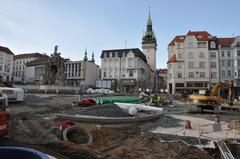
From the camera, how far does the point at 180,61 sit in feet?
212

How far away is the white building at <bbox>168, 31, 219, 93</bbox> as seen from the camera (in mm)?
62656

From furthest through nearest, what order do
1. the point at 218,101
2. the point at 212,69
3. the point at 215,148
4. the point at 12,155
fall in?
the point at 212,69 → the point at 218,101 → the point at 215,148 → the point at 12,155

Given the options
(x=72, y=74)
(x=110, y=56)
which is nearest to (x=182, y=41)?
(x=110, y=56)

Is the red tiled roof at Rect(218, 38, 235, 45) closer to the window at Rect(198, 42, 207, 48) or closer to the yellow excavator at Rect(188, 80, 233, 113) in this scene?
the window at Rect(198, 42, 207, 48)

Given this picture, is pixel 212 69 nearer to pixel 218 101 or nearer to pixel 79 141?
pixel 218 101

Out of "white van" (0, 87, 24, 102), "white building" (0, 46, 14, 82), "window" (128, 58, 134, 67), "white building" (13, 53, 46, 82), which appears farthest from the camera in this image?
"white building" (13, 53, 46, 82)

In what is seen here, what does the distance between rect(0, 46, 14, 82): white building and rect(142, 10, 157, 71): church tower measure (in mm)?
69645

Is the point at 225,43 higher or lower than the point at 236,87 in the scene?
higher

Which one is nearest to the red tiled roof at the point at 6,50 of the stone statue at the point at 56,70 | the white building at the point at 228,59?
the stone statue at the point at 56,70

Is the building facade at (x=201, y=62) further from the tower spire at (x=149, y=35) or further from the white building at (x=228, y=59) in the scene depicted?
the tower spire at (x=149, y=35)

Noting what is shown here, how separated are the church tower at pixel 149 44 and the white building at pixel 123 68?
18.7 meters

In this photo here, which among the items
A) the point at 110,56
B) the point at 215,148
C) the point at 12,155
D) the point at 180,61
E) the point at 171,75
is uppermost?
the point at 110,56

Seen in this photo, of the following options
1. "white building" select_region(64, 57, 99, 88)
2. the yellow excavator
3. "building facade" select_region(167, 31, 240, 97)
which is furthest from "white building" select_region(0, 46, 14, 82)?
the yellow excavator

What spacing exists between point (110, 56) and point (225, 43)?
46.3 m
